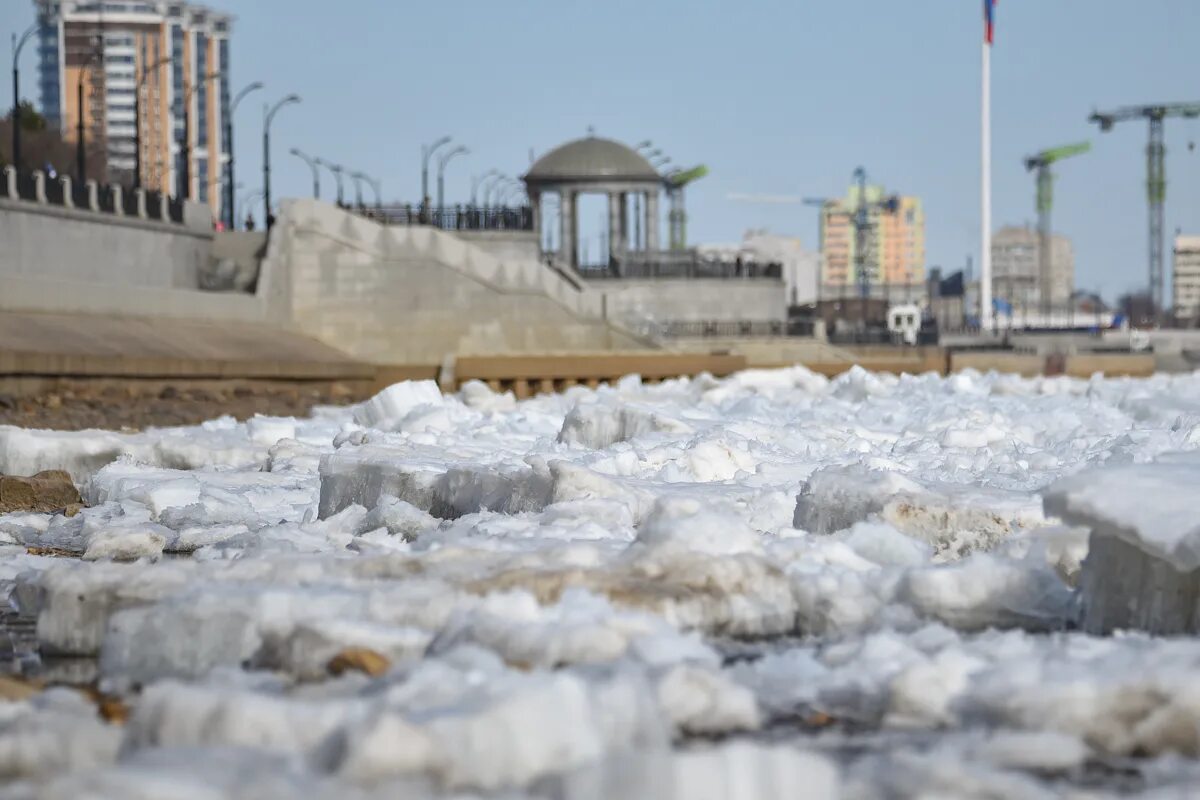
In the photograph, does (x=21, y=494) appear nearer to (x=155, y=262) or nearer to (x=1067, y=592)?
(x=1067, y=592)

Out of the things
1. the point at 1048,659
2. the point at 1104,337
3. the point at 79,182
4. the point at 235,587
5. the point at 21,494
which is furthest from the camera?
the point at 1104,337

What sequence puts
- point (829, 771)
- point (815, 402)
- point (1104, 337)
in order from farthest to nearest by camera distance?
point (1104, 337) < point (815, 402) < point (829, 771)

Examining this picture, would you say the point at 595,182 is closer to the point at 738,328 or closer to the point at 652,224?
the point at 652,224

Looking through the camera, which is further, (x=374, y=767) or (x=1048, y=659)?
(x=1048, y=659)

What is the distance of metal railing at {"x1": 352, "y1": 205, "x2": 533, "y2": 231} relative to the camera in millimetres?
64125

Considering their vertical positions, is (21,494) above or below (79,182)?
below

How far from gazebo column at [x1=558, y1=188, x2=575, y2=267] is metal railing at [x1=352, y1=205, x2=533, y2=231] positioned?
395 inches

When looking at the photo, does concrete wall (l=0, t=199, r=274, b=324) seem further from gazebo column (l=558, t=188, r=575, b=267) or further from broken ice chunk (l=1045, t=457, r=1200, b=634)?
broken ice chunk (l=1045, t=457, r=1200, b=634)

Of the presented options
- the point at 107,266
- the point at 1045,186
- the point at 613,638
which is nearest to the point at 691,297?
the point at 107,266

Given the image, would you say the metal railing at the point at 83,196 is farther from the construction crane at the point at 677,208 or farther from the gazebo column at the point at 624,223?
the construction crane at the point at 677,208

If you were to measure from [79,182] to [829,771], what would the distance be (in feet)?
146

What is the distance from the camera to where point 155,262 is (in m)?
49.0

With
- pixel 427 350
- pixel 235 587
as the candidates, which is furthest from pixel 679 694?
pixel 427 350

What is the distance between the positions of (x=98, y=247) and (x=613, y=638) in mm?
41423
